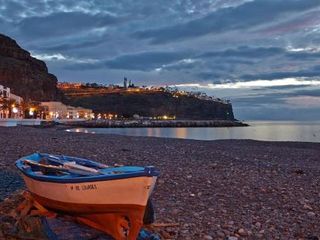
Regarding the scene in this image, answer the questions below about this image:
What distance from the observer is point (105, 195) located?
8.15 metres

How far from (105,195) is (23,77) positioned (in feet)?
588

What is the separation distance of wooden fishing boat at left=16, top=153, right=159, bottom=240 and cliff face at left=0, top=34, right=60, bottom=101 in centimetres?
16693

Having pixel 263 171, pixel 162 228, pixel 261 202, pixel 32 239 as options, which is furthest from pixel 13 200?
pixel 263 171

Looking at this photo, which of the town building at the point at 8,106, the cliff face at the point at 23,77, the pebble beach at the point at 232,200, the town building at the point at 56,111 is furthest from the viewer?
the cliff face at the point at 23,77

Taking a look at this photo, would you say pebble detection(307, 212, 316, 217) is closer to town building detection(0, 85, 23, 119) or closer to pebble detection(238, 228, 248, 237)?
pebble detection(238, 228, 248, 237)

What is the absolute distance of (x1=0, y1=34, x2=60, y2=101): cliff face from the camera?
17362 centimetres

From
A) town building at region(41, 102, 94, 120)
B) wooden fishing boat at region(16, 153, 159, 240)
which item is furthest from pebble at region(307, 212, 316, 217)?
town building at region(41, 102, 94, 120)

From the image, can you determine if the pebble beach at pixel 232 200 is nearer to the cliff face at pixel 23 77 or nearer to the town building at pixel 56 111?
the town building at pixel 56 111

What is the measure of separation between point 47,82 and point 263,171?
598ft

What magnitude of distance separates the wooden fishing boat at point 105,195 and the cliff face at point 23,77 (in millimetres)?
166932

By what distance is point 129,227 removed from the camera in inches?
329

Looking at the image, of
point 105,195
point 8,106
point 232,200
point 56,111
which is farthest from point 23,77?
point 105,195

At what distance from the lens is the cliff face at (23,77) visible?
173625mm

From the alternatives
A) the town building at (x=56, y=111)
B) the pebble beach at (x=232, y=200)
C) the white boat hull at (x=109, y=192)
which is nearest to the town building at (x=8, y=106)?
the town building at (x=56, y=111)
